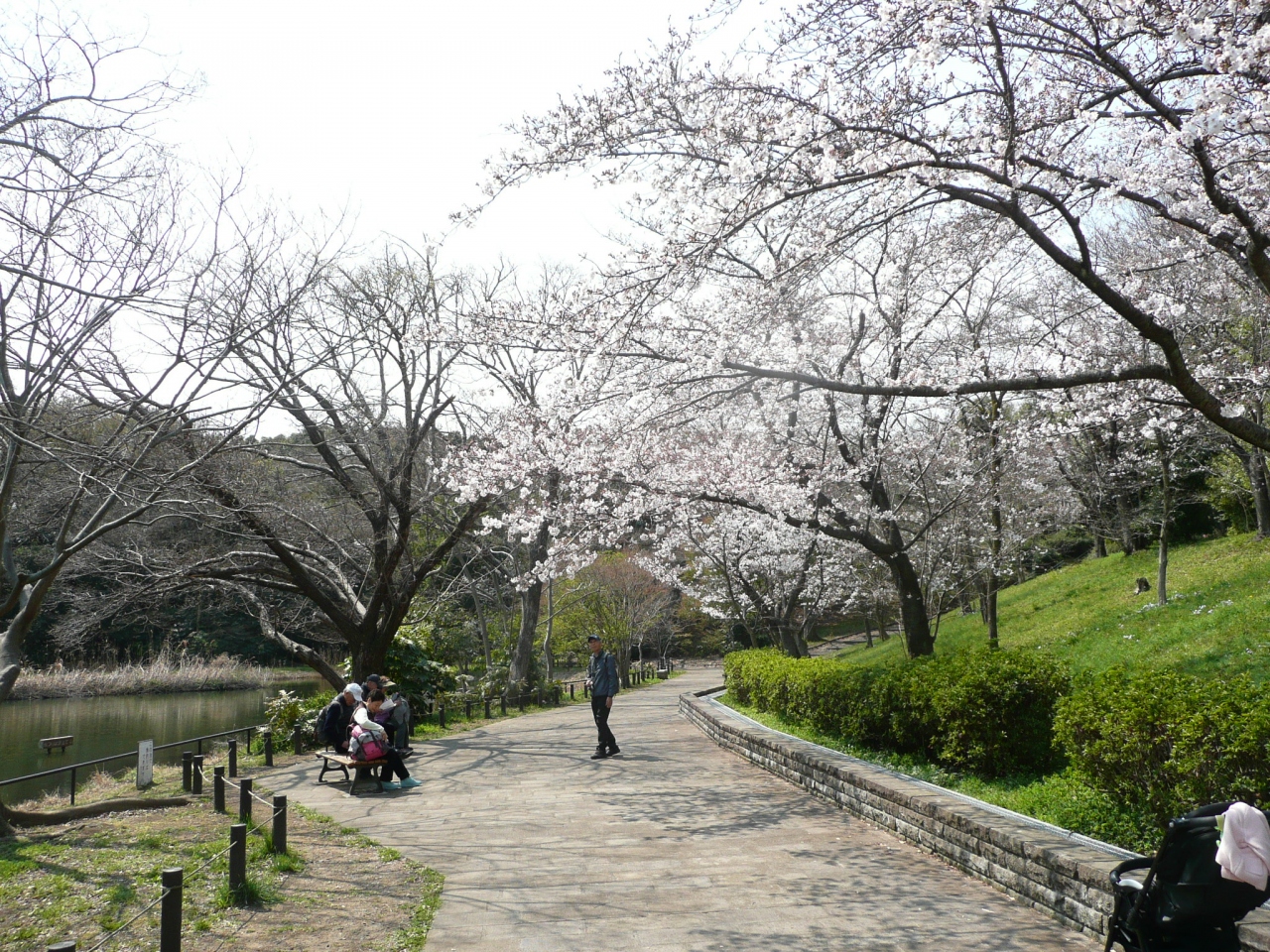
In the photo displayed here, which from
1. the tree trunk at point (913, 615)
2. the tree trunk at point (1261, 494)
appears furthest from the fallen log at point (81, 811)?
the tree trunk at point (1261, 494)

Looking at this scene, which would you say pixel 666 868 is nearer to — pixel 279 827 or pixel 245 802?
pixel 279 827

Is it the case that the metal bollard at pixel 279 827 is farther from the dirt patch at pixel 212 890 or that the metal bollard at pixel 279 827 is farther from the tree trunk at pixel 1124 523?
the tree trunk at pixel 1124 523

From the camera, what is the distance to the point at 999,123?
6.39 meters

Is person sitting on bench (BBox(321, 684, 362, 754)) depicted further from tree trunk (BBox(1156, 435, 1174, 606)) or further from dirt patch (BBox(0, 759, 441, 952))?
tree trunk (BBox(1156, 435, 1174, 606))

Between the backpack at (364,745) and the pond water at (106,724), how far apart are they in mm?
7000

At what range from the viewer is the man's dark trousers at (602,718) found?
11797 millimetres

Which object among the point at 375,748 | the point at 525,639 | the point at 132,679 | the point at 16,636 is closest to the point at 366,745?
the point at 375,748

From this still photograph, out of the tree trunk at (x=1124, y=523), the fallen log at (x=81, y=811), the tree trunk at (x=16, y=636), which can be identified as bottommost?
the fallen log at (x=81, y=811)

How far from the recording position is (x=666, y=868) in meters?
6.09

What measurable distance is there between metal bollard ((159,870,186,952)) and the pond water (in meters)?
11.8

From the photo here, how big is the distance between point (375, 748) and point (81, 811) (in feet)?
9.76

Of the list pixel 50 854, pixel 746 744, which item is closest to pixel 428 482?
pixel 746 744

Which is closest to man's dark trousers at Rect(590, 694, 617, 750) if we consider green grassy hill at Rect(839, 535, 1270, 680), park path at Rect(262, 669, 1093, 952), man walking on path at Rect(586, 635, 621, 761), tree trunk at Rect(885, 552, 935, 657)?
man walking on path at Rect(586, 635, 621, 761)

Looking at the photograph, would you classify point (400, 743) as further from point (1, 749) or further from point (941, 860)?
point (1, 749)
